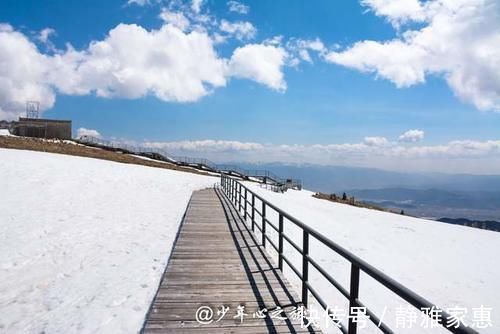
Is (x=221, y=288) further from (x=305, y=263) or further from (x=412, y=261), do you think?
(x=412, y=261)

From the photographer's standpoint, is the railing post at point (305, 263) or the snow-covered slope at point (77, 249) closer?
the railing post at point (305, 263)

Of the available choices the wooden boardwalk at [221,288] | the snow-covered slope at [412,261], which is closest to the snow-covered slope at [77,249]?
the wooden boardwalk at [221,288]

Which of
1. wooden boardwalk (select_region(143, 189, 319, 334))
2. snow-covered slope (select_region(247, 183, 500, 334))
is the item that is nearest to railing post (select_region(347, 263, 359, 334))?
wooden boardwalk (select_region(143, 189, 319, 334))

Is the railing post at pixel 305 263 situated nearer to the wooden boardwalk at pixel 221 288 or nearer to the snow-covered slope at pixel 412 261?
the wooden boardwalk at pixel 221 288

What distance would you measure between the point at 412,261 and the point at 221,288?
12613 mm

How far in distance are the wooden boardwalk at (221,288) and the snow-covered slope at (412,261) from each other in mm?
3306

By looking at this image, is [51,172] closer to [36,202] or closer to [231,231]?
[36,202]

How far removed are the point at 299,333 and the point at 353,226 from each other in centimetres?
1823

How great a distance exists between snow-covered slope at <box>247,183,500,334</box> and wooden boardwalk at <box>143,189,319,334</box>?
130 inches

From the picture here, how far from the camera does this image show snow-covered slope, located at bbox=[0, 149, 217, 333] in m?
6.21

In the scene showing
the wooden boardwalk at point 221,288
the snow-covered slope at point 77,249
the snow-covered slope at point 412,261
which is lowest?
the snow-covered slope at point 412,261

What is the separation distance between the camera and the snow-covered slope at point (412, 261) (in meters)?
11.6

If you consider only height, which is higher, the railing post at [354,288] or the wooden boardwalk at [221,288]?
the railing post at [354,288]

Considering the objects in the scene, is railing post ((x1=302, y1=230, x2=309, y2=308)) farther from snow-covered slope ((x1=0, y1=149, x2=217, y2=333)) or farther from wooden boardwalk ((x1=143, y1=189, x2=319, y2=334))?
snow-covered slope ((x1=0, y1=149, x2=217, y2=333))
